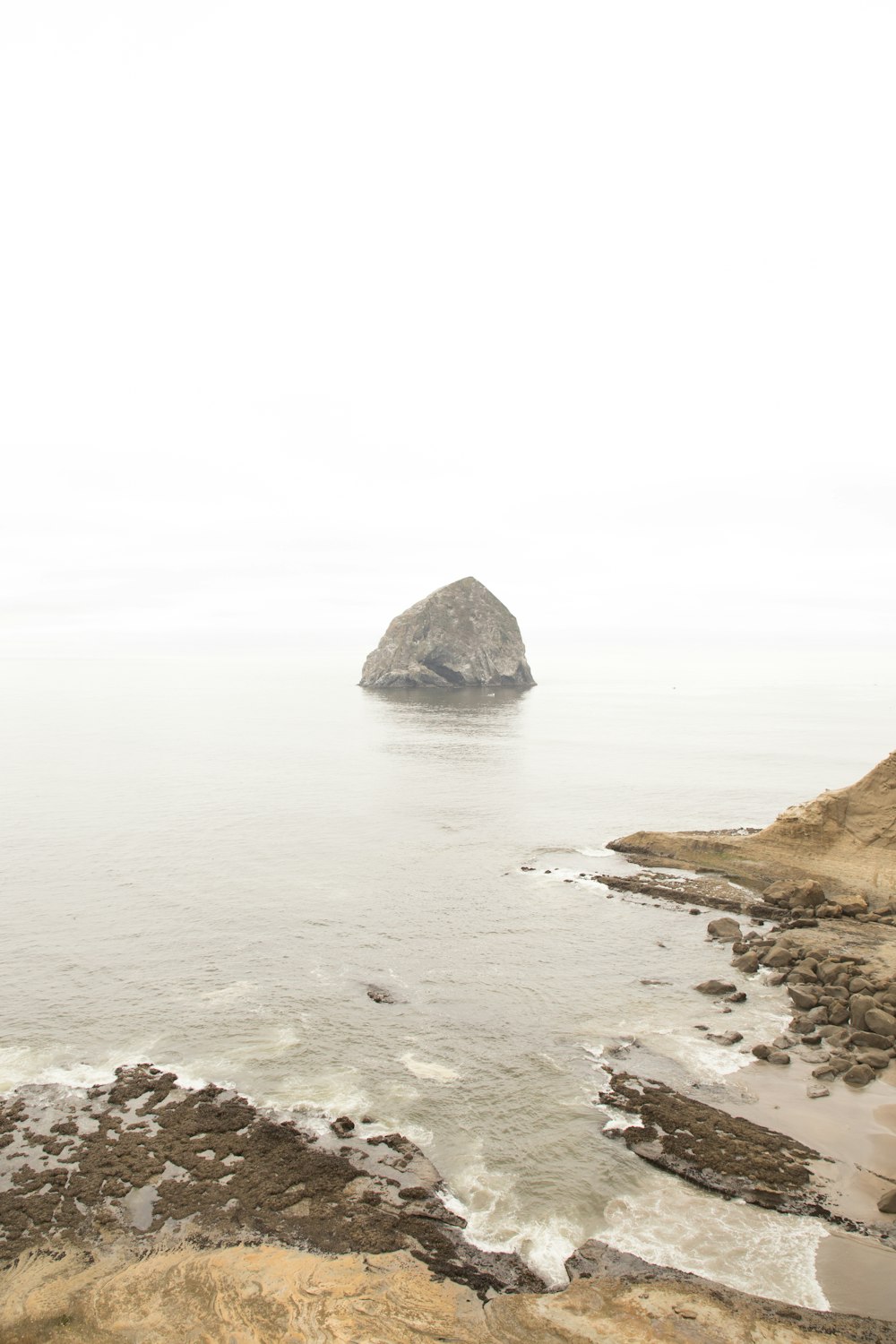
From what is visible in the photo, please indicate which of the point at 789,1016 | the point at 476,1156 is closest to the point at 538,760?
the point at 789,1016

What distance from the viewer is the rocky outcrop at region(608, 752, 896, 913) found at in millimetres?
36656

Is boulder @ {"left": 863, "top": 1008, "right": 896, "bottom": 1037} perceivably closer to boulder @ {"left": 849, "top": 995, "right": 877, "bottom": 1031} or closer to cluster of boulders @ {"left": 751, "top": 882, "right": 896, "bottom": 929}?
boulder @ {"left": 849, "top": 995, "right": 877, "bottom": 1031}

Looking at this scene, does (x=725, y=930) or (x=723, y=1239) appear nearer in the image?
(x=723, y=1239)

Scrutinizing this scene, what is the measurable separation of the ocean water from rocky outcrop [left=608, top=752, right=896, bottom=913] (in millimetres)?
6335

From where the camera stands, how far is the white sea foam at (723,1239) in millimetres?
14680

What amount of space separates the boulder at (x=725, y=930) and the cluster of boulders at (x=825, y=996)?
4cm

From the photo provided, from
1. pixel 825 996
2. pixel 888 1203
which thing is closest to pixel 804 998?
pixel 825 996

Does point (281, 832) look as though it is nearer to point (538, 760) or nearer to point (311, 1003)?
point (311, 1003)

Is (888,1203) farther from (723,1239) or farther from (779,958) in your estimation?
(779,958)

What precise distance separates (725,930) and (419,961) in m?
13.5

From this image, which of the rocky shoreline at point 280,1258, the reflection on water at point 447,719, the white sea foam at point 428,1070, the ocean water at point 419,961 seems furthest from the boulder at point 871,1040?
the reflection on water at point 447,719

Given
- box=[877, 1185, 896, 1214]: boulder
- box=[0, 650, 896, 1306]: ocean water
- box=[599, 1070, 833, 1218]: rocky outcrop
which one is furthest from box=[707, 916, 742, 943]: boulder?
box=[877, 1185, 896, 1214]: boulder

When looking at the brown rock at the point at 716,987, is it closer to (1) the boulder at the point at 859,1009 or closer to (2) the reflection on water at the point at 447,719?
(1) the boulder at the point at 859,1009

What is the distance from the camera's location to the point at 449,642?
17588cm
